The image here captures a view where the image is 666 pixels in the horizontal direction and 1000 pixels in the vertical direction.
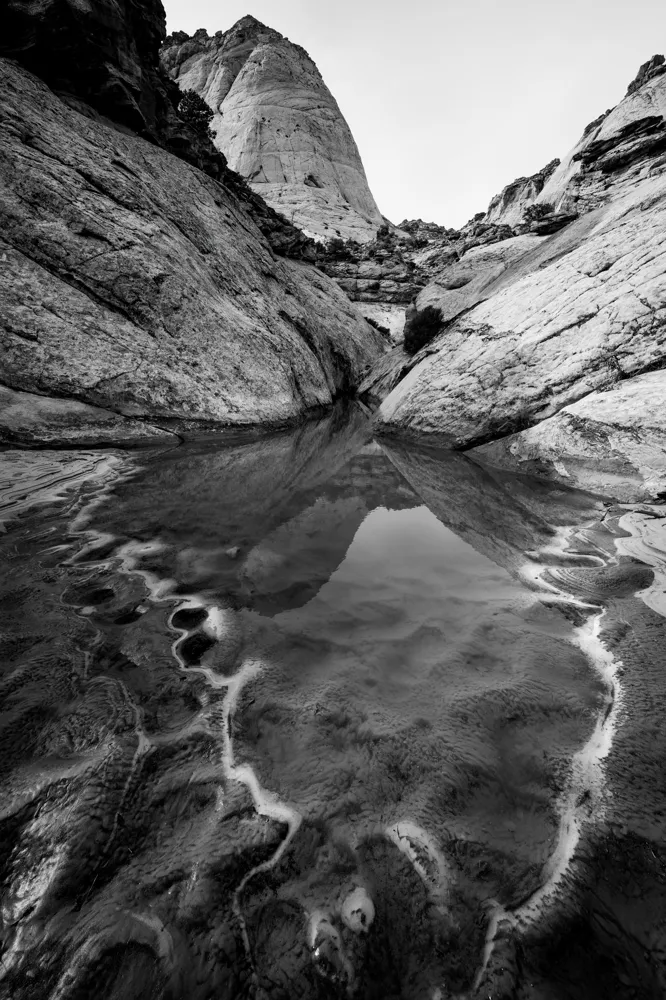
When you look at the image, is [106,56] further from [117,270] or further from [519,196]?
[519,196]

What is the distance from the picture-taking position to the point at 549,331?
866cm

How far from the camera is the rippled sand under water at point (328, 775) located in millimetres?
1221

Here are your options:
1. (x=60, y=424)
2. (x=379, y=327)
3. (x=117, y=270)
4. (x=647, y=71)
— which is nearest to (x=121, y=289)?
(x=117, y=270)

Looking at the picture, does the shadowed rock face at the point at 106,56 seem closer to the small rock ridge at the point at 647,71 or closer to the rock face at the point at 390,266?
the rock face at the point at 390,266

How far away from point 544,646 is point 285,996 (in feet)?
6.81

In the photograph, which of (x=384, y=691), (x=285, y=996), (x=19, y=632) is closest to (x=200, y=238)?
(x=19, y=632)

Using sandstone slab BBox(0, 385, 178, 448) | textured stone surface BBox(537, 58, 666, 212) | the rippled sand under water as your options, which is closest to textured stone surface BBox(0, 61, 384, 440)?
sandstone slab BBox(0, 385, 178, 448)

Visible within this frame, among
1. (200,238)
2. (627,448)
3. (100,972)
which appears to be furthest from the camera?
(200,238)

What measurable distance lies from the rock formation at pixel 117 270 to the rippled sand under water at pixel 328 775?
531 centimetres

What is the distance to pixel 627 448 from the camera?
5.97 m

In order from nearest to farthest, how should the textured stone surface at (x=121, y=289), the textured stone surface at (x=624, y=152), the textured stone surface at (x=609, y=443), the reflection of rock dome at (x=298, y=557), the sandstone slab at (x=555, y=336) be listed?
1. the reflection of rock dome at (x=298, y=557)
2. the textured stone surface at (x=609, y=443)
3. the sandstone slab at (x=555, y=336)
4. the textured stone surface at (x=121, y=289)
5. the textured stone surface at (x=624, y=152)

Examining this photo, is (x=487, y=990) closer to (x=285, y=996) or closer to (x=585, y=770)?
(x=285, y=996)

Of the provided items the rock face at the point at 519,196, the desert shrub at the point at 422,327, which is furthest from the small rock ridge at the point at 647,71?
the desert shrub at the point at 422,327

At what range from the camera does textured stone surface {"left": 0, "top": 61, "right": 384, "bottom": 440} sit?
792 cm
